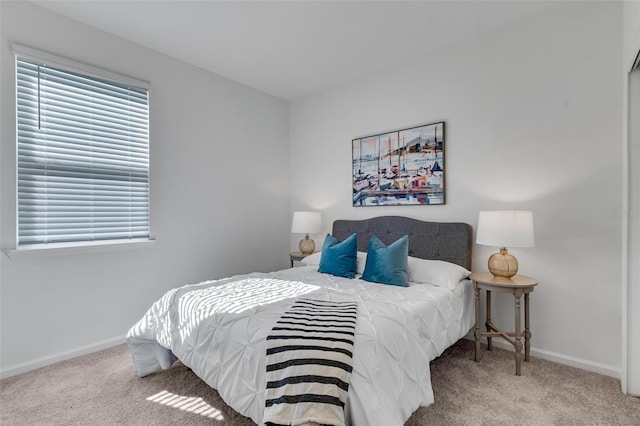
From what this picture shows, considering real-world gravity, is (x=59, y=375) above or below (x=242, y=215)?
below

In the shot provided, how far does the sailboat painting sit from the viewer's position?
2.98 m

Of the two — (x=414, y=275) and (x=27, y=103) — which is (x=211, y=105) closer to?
(x=27, y=103)

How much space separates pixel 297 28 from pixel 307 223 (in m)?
1.98

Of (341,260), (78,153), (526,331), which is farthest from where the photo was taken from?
(341,260)

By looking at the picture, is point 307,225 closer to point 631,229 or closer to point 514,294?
point 514,294

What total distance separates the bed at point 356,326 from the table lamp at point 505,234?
11.7 inches

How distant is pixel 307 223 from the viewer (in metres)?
3.66

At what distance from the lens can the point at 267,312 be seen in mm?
1703

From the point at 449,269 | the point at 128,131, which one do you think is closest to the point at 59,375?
the point at 128,131

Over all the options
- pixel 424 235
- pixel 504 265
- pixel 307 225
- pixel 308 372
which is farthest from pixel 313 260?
pixel 308 372

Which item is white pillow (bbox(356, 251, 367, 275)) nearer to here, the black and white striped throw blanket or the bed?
the bed

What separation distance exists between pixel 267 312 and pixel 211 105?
8.60ft

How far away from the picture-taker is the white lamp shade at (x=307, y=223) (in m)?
3.65

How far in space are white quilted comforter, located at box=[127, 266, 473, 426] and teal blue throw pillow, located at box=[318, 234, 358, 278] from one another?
0.20 meters
